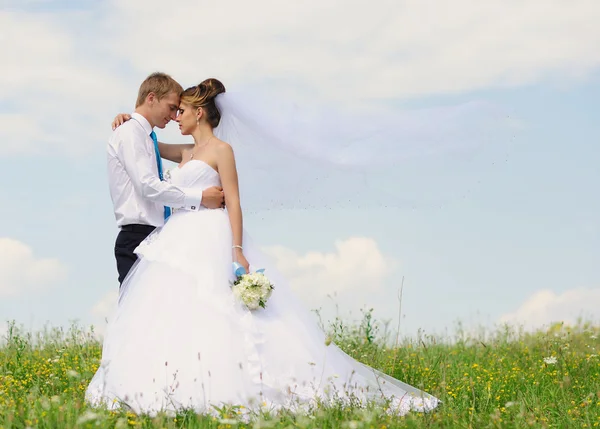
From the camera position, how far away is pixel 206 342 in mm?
6281

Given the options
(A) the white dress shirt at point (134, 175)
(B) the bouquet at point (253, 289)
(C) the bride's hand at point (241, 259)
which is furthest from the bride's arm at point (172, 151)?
(B) the bouquet at point (253, 289)

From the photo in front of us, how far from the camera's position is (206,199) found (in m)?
6.96

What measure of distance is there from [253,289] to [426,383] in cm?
278

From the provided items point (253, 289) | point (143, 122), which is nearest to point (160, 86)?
point (143, 122)

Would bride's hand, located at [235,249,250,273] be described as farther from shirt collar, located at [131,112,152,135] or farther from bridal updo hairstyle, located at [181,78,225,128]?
shirt collar, located at [131,112,152,135]

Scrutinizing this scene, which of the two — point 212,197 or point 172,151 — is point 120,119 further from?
point 212,197

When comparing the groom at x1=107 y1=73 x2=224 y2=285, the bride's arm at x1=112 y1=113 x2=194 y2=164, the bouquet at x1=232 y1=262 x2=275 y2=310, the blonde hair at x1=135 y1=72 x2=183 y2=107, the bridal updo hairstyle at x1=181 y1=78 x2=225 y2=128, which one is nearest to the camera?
the bouquet at x1=232 y1=262 x2=275 y2=310

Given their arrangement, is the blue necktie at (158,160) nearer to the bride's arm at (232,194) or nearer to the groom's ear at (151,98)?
the groom's ear at (151,98)

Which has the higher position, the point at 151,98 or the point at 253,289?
the point at 151,98

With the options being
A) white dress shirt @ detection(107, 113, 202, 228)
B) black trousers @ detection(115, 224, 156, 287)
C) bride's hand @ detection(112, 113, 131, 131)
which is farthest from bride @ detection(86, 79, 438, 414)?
bride's hand @ detection(112, 113, 131, 131)

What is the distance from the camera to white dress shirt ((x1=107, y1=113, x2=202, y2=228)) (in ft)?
24.0

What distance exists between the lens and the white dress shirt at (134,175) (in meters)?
7.31

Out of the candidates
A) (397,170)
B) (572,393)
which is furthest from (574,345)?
(397,170)

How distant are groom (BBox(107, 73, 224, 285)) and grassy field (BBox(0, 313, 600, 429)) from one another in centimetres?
144
